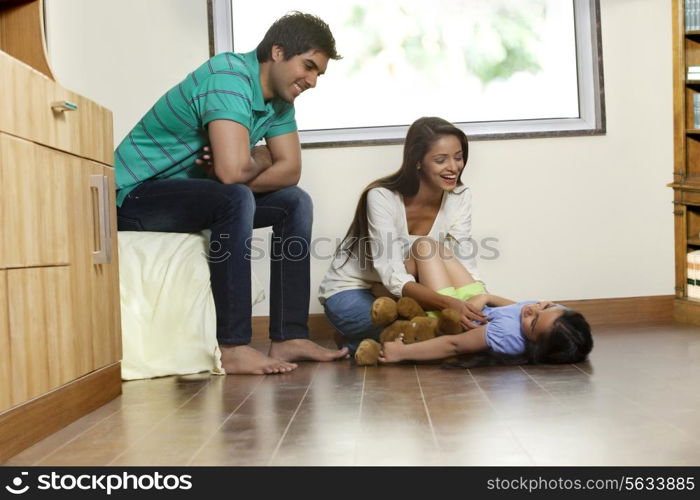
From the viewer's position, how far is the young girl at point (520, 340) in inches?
101

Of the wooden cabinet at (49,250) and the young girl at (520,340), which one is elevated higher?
the wooden cabinet at (49,250)

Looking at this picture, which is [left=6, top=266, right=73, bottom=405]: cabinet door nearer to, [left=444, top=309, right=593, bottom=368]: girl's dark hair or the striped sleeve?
the striped sleeve

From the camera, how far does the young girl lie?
8.43 feet

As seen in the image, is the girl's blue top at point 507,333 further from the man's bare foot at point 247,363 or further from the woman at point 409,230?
the man's bare foot at point 247,363

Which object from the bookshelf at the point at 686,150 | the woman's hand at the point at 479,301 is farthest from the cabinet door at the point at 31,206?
the bookshelf at the point at 686,150

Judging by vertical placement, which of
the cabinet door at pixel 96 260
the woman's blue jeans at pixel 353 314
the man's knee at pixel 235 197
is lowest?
the woman's blue jeans at pixel 353 314

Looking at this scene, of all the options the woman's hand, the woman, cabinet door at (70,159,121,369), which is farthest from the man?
the woman's hand

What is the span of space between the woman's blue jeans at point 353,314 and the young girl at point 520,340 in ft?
1.00

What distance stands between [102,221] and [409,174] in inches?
48.3

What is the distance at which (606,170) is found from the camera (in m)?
3.88

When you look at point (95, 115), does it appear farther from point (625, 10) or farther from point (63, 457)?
point (625, 10)

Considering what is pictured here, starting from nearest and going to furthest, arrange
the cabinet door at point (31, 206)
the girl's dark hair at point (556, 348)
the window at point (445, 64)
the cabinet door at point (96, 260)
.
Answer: the cabinet door at point (31, 206), the cabinet door at point (96, 260), the girl's dark hair at point (556, 348), the window at point (445, 64)
